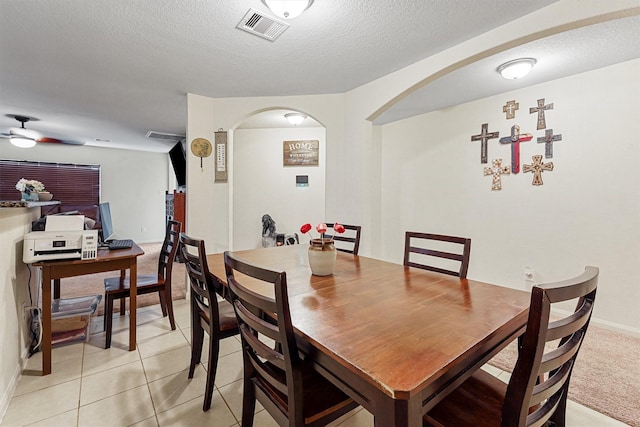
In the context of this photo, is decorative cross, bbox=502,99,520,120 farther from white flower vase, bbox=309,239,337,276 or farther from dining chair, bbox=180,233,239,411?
dining chair, bbox=180,233,239,411

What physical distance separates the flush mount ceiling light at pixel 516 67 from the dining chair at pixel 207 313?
286cm

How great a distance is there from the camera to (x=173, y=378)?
1936 millimetres

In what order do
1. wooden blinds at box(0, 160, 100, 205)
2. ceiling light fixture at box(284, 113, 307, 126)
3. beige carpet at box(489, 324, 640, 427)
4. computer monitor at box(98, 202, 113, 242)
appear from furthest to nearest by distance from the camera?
wooden blinds at box(0, 160, 100, 205)
ceiling light fixture at box(284, 113, 307, 126)
computer monitor at box(98, 202, 113, 242)
beige carpet at box(489, 324, 640, 427)

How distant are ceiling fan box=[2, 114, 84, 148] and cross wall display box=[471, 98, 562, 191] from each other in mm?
6473

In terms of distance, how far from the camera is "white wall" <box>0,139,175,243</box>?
20.8ft

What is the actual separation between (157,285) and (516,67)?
3677 millimetres

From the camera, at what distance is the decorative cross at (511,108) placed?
3.14 m

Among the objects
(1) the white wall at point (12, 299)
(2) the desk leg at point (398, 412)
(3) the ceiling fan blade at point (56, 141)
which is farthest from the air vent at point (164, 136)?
(2) the desk leg at point (398, 412)

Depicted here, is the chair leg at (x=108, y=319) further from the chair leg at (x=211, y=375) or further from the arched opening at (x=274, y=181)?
the arched opening at (x=274, y=181)

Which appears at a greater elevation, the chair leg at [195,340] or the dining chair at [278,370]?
the dining chair at [278,370]

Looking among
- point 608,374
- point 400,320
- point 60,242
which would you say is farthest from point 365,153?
point 60,242

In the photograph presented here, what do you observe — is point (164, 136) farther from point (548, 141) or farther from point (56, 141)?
point (548, 141)

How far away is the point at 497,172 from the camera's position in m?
3.30

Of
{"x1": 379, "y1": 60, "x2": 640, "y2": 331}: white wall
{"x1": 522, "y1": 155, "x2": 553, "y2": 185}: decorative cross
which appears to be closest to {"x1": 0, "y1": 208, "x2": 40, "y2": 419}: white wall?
{"x1": 379, "y1": 60, "x2": 640, "y2": 331}: white wall
